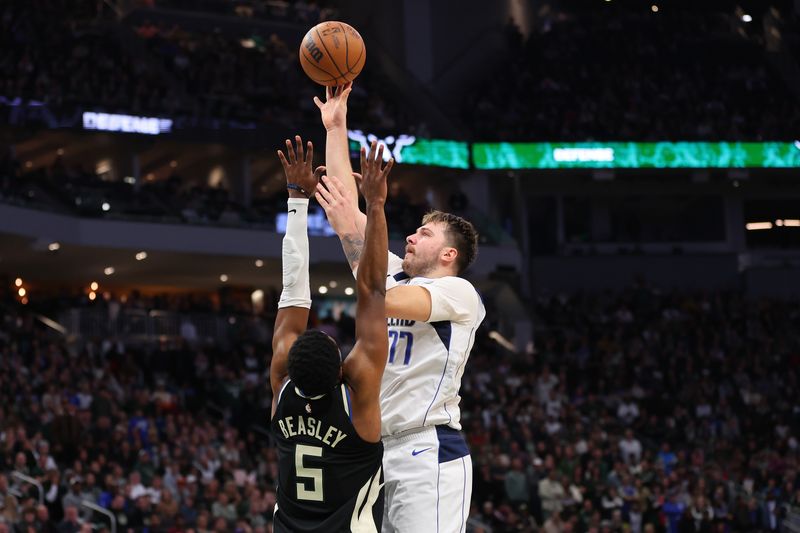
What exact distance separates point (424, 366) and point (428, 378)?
0.21ft

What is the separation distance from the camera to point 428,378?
20.0 ft

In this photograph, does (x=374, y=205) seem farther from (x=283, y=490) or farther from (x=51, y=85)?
(x=51, y=85)

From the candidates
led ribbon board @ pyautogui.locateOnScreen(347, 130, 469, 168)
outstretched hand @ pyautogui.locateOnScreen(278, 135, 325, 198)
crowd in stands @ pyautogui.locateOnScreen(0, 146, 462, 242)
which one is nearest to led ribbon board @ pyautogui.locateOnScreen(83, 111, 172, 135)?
crowd in stands @ pyautogui.locateOnScreen(0, 146, 462, 242)

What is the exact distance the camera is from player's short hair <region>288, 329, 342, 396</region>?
519 centimetres

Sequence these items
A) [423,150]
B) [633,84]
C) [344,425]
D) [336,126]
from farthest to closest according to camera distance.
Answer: [633,84], [423,150], [336,126], [344,425]

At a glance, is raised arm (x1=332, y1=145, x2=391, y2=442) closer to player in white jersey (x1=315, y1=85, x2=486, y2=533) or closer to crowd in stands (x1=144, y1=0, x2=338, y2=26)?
player in white jersey (x1=315, y1=85, x2=486, y2=533)

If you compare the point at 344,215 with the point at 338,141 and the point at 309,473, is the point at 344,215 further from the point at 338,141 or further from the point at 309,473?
the point at 309,473

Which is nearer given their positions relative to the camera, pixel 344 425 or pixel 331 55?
pixel 344 425

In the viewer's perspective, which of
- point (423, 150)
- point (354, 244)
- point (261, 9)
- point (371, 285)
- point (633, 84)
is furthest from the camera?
point (633, 84)

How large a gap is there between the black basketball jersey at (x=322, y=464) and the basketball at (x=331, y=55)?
2.11 meters

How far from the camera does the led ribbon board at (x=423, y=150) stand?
108 feet

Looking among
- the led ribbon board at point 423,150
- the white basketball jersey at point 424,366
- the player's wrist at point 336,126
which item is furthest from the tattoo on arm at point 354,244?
the led ribbon board at point 423,150

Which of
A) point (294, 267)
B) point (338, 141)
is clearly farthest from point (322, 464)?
point (338, 141)

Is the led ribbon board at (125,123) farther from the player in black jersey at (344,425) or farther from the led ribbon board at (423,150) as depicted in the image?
the player in black jersey at (344,425)
